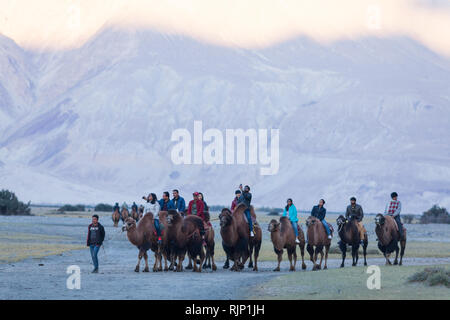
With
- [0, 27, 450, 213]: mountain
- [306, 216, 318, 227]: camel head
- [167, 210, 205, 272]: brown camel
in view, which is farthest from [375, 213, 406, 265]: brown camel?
[0, 27, 450, 213]: mountain

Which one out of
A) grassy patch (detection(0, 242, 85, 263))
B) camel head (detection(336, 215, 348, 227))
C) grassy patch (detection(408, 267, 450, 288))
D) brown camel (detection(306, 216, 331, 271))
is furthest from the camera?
grassy patch (detection(0, 242, 85, 263))

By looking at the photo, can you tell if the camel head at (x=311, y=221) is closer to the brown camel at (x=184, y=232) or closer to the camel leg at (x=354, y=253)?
the camel leg at (x=354, y=253)

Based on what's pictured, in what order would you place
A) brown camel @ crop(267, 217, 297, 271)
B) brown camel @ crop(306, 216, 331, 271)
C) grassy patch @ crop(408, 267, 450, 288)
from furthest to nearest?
brown camel @ crop(306, 216, 331, 271) → brown camel @ crop(267, 217, 297, 271) → grassy patch @ crop(408, 267, 450, 288)

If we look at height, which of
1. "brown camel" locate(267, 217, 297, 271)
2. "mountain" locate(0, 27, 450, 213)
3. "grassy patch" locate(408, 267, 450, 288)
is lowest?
"grassy patch" locate(408, 267, 450, 288)

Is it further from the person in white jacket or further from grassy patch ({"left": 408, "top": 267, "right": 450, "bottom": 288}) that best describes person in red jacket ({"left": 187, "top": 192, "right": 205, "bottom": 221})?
grassy patch ({"left": 408, "top": 267, "right": 450, "bottom": 288})

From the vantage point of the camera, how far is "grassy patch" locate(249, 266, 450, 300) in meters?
18.9

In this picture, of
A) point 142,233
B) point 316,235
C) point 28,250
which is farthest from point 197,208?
point 28,250

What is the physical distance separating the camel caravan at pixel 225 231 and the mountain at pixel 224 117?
386 feet

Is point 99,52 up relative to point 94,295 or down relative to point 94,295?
up

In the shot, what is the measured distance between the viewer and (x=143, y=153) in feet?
539

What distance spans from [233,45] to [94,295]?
170 m

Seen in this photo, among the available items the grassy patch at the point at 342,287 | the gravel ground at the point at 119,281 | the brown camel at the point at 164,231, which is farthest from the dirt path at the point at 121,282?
the brown camel at the point at 164,231

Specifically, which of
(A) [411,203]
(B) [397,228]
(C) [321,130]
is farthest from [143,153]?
(B) [397,228]
